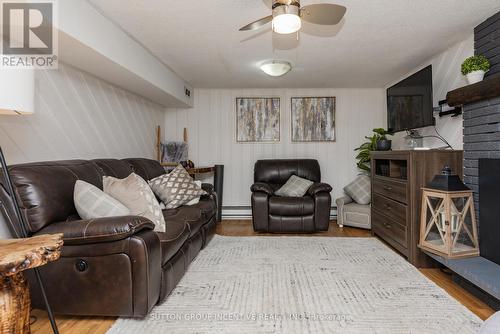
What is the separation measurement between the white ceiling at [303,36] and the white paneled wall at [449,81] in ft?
0.31

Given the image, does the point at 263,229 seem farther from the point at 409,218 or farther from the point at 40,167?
the point at 40,167

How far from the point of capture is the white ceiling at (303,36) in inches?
88.7

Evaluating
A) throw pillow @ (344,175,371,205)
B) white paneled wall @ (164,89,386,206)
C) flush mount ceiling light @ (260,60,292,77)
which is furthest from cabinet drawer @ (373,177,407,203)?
flush mount ceiling light @ (260,60,292,77)

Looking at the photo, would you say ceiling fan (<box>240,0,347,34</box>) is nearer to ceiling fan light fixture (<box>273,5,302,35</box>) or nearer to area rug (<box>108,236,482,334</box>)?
ceiling fan light fixture (<box>273,5,302,35</box>)

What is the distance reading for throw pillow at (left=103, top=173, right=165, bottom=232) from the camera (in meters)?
2.15

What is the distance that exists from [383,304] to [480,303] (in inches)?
27.6

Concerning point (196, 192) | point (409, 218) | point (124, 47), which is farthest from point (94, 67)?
point (409, 218)

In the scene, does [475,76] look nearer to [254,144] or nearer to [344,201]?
[344,201]

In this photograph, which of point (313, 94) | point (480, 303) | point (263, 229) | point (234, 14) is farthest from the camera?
point (313, 94)

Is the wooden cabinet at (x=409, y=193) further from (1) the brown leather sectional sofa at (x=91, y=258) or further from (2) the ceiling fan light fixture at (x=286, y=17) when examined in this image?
(1) the brown leather sectional sofa at (x=91, y=258)

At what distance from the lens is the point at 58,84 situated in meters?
2.52

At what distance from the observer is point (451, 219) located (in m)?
2.41

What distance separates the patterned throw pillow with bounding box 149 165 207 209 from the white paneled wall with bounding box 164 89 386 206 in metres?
Result: 1.82

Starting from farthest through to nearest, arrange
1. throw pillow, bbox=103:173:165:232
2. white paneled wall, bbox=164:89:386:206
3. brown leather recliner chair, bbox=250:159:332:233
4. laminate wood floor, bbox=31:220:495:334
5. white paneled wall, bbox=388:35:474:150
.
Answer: white paneled wall, bbox=164:89:386:206 < brown leather recliner chair, bbox=250:159:332:233 < white paneled wall, bbox=388:35:474:150 < throw pillow, bbox=103:173:165:232 < laminate wood floor, bbox=31:220:495:334
